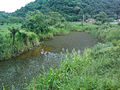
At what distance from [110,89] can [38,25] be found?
14961mm

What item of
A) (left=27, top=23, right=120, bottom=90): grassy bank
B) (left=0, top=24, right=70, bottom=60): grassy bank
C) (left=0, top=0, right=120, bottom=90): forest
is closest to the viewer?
(left=27, top=23, right=120, bottom=90): grassy bank

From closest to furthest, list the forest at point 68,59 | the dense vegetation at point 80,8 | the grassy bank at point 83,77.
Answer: the grassy bank at point 83,77
the forest at point 68,59
the dense vegetation at point 80,8

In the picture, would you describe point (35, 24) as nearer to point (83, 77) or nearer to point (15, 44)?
point (15, 44)

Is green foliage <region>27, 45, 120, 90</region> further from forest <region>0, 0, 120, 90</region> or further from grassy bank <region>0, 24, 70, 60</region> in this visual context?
grassy bank <region>0, 24, 70, 60</region>

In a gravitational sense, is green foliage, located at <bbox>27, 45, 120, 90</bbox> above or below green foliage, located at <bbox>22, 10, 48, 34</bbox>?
below

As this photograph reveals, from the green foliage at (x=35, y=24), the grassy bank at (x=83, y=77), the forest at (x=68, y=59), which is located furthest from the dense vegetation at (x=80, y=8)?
the grassy bank at (x=83, y=77)

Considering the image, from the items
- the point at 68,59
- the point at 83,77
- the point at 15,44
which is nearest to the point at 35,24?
the point at 15,44

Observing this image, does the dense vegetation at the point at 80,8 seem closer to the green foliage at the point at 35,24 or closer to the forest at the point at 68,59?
the forest at the point at 68,59

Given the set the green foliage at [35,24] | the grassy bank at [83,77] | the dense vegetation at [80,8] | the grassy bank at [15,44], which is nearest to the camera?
the grassy bank at [83,77]

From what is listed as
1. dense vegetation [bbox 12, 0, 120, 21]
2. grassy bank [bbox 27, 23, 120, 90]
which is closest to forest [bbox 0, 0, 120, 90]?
grassy bank [bbox 27, 23, 120, 90]

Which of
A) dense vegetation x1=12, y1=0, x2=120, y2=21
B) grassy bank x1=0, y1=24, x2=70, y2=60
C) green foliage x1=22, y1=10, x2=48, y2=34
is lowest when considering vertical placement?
grassy bank x1=0, y1=24, x2=70, y2=60

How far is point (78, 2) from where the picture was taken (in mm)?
51531

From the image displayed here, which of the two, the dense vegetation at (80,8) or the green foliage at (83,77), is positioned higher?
the dense vegetation at (80,8)

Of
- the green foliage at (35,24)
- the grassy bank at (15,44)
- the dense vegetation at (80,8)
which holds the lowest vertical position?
the grassy bank at (15,44)
